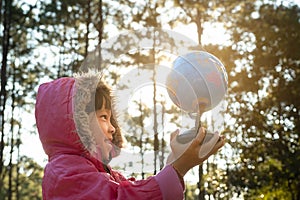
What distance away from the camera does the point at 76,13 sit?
21.1 metres

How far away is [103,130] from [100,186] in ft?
1.28


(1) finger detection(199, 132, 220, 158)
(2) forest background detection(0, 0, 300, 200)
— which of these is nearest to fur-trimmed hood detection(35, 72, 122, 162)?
(1) finger detection(199, 132, 220, 158)

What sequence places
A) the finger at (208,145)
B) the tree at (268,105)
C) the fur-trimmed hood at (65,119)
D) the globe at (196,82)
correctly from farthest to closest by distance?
the tree at (268,105) < the globe at (196,82) < the fur-trimmed hood at (65,119) < the finger at (208,145)

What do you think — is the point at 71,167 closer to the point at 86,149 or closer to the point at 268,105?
the point at 86,149

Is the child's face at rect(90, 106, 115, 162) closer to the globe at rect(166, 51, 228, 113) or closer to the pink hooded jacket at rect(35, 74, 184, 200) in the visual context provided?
the pink hooded jacket at rect(35, 74, 184, 200)

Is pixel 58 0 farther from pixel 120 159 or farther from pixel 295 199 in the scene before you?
pixel 120 159

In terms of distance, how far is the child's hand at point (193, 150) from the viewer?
249 cm

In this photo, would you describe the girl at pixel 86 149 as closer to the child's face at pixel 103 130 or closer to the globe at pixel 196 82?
the child's face at pixel 103 130

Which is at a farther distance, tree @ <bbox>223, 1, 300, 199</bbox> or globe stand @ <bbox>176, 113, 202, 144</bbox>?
tree @ <bbox>223, 1, 300, 199</bbox>

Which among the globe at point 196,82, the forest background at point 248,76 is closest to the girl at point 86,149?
the globe at point 196,82

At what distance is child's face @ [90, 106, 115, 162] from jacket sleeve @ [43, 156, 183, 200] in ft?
0.70

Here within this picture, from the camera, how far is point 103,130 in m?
2.88

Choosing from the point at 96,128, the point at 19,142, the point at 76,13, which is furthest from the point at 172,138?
the point at 19,142

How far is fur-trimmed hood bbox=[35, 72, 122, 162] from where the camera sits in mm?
2723
